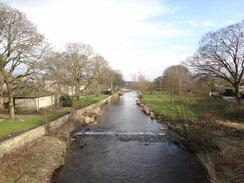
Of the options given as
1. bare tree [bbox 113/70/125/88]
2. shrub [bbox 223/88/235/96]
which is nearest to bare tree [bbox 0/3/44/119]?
shrub [bbox 223/88/235/96]

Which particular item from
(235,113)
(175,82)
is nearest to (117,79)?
(175,82)

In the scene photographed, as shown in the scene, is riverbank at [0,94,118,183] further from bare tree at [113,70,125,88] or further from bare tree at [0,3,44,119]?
bare tree at [113,70,125,88]

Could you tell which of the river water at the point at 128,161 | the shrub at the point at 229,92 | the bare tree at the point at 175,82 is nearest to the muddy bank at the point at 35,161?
the river water at the point at 128,161

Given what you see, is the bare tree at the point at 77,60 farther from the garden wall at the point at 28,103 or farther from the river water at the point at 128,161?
the river water at the point at 128,161

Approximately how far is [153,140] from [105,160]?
4901mm

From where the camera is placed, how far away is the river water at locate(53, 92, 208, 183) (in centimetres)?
809

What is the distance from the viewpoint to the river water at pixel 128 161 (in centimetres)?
809

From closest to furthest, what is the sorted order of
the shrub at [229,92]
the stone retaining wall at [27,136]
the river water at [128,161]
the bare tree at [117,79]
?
1. the river water at [128,161]
2. the stone retaining wall at [27,136]
3. the shrub at [229,92]
4. the bare tree at [117,79]

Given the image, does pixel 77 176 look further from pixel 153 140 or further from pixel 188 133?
pixel 188 133

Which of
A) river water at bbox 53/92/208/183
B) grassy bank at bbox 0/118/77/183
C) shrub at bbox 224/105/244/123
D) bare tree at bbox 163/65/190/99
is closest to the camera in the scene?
grassy bank at bbox 0/118/77/183

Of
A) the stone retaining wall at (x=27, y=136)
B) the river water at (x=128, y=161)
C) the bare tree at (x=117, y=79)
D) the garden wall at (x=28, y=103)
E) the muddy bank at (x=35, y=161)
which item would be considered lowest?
the river water at (x=128, y=161)

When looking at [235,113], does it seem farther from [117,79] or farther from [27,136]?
[117,79]

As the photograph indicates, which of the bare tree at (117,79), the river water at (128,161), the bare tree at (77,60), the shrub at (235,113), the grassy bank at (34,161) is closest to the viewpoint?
the grassy bank at (34,161)

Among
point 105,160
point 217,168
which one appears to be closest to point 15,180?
point 105,160
